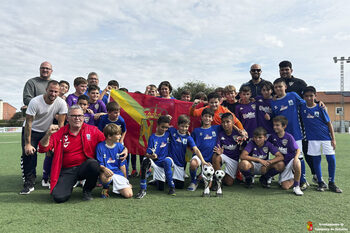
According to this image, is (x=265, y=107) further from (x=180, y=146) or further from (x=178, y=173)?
(x=178, y=173)

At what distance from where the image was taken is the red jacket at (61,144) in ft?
13.5

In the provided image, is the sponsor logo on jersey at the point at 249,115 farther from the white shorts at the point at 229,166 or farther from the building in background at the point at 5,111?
the building in background at the point at 5,111

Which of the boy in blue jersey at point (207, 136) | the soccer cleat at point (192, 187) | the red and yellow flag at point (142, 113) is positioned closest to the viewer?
the soccer cleat at point (192, 187)

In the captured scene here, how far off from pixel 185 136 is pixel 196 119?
90cm

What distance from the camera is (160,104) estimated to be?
6109mm

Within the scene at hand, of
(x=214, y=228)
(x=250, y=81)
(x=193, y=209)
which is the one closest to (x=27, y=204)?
(x=193, y=209)

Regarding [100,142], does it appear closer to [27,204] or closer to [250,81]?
[27,204]

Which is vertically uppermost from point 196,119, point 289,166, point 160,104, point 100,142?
point 160,104

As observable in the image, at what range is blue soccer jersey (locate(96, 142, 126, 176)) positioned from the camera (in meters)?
4.39

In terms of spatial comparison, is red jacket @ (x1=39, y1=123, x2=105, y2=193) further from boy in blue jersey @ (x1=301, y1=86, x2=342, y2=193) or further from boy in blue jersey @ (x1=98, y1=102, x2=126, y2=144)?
boy in blue jersey @ (x1=301, y1=86, x2=342, y2=193)

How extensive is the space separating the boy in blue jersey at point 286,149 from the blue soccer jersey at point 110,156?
3.01 m

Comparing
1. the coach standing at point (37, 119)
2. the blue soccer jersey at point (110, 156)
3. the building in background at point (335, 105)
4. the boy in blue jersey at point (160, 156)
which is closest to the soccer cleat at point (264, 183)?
the boy in blue jersey at point (160, 156)

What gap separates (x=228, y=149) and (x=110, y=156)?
7.78ft

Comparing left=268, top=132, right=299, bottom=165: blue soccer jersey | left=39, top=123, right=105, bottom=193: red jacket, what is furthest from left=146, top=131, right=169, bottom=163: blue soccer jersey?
left=268, top=132, right=299, bottom=165: blue soccer jersey
